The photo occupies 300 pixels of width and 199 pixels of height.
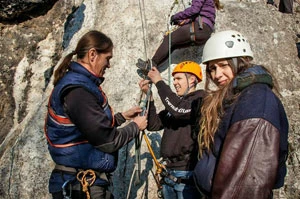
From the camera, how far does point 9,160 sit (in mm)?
5629

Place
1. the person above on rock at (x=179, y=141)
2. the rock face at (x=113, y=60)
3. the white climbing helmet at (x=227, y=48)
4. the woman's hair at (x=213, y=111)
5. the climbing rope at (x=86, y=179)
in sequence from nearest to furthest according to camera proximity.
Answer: the woman's hair at (x=213, y=111)
the white climbing helmet at (x=227, y=48)
the climbing rope at (x=86, y=179)
the person above on rock at (x=179, y=141)
the rock face at (x=113, y=60)

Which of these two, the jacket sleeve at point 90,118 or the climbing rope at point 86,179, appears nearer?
the jacket sleeve at point 90,118

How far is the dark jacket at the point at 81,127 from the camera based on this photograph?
298 centimetres

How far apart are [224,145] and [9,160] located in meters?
4.59

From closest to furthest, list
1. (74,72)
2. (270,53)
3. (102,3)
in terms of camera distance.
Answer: (74,72)
(270,53)
(102,3)

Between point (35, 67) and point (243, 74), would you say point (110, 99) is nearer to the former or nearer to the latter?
point (35, 67)

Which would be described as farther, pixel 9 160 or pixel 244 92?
pixel 9 160

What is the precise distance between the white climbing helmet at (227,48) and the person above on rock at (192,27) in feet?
9.60

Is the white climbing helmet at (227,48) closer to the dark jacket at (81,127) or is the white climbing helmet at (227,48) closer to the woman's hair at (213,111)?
the woman's hair at (213,111)

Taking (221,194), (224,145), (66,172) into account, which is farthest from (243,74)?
(66,172)

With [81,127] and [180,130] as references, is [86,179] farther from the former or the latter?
[180,130]

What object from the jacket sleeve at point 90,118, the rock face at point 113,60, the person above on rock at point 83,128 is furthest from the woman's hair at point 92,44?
the rock face at point 113,60

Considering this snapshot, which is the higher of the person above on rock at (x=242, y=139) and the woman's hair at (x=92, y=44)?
the woman's hair at (x=92, y=44)

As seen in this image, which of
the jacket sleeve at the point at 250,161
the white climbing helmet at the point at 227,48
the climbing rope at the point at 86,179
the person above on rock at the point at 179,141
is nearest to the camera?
the jacket sleeve at the point at 250,161
